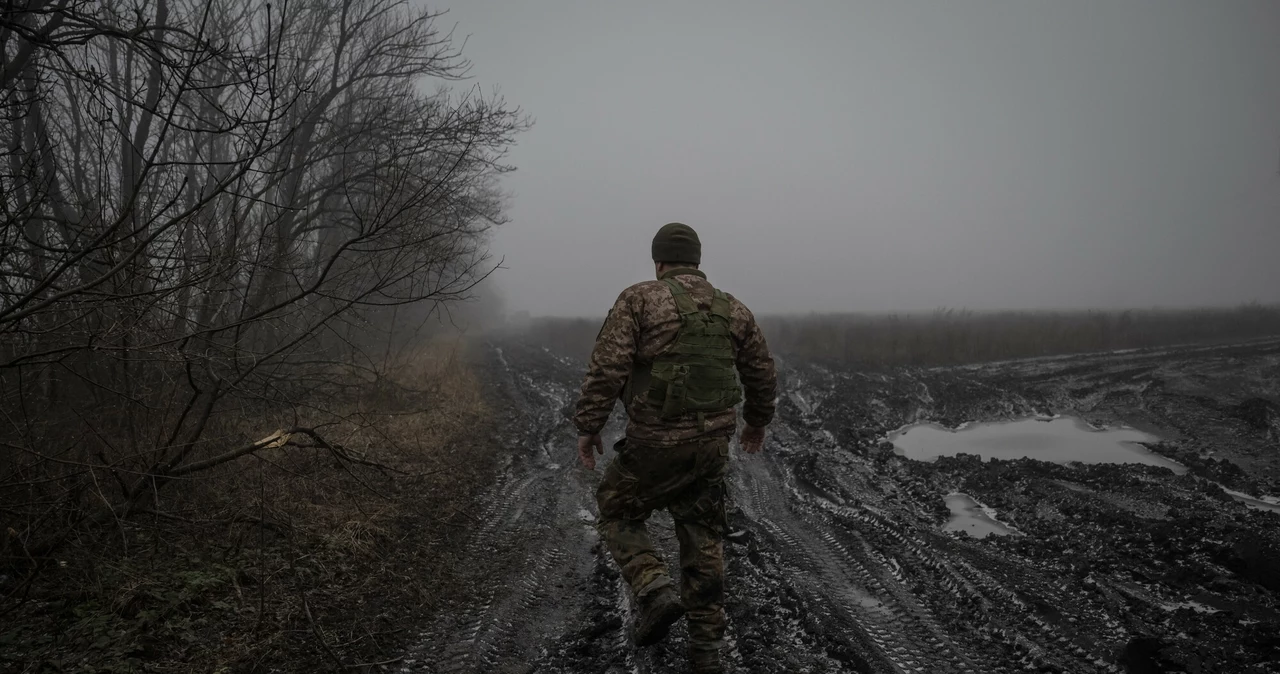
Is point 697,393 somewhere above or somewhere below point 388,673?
above

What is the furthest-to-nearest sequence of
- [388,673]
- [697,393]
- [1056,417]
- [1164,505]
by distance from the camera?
1. [1056,417]
2. [1164,505]
3. [697,393]
4. [388,673]

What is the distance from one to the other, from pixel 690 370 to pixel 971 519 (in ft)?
12.6

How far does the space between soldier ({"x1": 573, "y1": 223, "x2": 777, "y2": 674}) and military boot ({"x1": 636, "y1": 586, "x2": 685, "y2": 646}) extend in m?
0.15

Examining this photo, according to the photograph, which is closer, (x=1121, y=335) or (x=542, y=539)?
(x=542, y=539)

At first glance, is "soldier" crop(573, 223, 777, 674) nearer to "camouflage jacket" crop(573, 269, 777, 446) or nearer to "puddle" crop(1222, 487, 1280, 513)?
"camouflage jacket" crop(573, 269, 777, 446)

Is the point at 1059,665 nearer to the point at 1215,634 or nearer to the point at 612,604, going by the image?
the point at 1215,634

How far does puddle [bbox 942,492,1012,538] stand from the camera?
5113 millimetres

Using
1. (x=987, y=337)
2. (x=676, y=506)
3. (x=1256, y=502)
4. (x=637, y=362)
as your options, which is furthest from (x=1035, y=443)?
(x=987, y=337)

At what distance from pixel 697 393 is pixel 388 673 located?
201 cm

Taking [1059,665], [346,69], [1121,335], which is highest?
[346,69]

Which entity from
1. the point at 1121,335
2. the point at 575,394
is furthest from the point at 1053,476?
the point at 1121,335

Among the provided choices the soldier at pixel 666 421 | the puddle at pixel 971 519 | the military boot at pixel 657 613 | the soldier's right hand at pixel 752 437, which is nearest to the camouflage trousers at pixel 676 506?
the soldier at pixel 666 421

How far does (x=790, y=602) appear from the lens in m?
3.64

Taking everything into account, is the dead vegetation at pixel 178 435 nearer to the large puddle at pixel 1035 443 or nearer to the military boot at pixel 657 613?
the military boot at pixel 657 613
